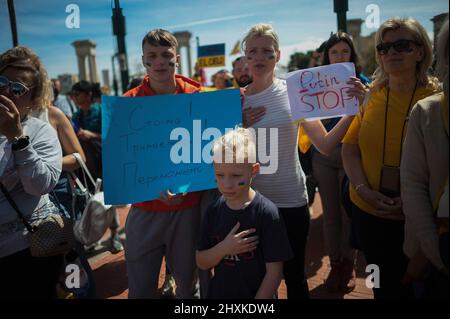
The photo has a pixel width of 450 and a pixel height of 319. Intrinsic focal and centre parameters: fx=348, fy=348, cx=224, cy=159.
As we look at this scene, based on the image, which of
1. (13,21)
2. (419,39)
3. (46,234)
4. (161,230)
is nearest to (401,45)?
(419,39)

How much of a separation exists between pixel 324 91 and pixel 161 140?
0.89 meters

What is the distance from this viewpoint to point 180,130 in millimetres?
1814

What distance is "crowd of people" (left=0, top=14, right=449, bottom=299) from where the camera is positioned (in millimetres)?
1344

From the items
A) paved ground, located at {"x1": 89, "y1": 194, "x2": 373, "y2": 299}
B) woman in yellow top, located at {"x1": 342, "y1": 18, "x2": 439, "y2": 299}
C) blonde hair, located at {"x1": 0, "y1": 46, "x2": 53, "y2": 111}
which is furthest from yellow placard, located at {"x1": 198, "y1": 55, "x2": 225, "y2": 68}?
woman in yellow top, located at {"x1": 342, "y1": 18, "x2": 439, "y2": 299}

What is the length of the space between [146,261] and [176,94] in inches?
35.6

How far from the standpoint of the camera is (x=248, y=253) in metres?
1.54

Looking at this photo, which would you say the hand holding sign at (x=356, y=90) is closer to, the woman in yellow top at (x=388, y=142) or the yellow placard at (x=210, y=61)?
the woman in yellow top at (x=388, y=142)

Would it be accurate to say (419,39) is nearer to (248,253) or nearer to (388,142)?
(388,142)

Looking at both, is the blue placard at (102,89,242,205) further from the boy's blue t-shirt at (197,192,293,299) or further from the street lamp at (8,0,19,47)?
the street lamp at (8,0,19,47)

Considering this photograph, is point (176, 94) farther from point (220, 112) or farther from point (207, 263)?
point (207, 263)

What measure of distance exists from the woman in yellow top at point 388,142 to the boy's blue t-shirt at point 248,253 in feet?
1.73

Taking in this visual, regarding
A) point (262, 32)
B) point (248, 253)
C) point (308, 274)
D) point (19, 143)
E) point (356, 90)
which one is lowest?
point (308, 274)

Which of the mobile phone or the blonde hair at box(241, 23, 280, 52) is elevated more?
the blonde hair at box(241, 23, 280, 52)

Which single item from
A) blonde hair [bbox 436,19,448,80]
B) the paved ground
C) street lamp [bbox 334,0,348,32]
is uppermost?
street lamp [bbox 334,0,348,32]
